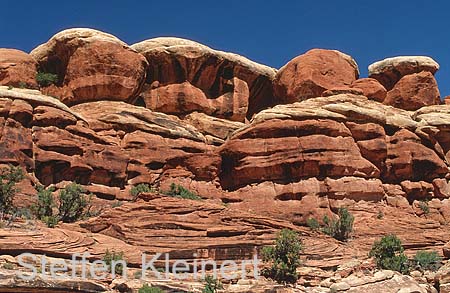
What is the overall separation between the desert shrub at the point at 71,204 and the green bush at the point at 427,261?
16.3 meters

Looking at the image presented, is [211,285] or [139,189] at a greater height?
[139,189]

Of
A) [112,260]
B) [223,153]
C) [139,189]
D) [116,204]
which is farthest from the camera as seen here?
[223,153]

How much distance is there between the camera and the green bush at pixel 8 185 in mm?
34688

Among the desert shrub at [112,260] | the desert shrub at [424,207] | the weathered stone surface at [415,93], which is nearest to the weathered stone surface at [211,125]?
the weathered stone surface at [415,93]

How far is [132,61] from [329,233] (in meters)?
21.2

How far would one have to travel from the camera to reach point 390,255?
32969mm

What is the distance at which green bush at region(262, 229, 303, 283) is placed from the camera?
30.9 meters

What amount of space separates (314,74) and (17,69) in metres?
20.8

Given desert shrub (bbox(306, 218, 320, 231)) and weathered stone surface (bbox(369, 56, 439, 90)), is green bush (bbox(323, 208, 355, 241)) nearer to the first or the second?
desert shrub (bbox(306, 218, 320, 231))

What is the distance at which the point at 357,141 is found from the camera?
45.8m

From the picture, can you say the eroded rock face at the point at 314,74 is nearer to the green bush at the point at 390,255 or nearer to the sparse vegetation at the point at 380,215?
the sparse vegetation at the point at 380,215

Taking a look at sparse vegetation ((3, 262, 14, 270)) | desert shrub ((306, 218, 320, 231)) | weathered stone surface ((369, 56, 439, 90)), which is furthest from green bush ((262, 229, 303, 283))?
weathered stone surface ((369, 56, 439, 90))

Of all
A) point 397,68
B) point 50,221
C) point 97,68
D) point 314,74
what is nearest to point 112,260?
point 50,221

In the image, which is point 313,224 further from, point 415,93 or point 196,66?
point 196,66
